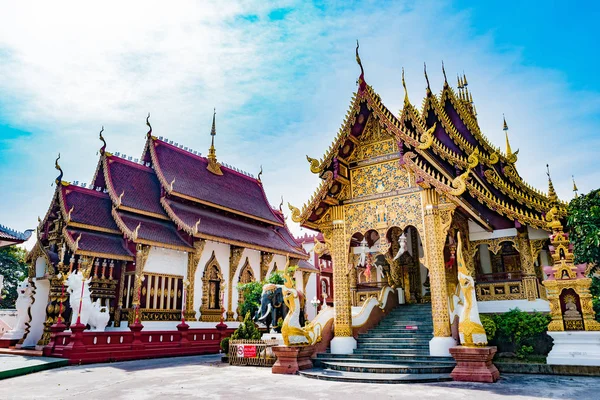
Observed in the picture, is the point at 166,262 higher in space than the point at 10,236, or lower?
lower

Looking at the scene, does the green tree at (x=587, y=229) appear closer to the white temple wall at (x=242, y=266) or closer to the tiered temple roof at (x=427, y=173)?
the tiered temple roof at (x=427, y=173)

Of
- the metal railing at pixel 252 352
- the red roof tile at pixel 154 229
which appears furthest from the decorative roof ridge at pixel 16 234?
the metal railing at pixel 252 352

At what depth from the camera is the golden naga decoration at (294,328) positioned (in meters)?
8.64

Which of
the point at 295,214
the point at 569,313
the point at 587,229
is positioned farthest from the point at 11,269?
the point at 587,229

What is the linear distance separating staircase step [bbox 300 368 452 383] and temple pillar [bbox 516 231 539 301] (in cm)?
322

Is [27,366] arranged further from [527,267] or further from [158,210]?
[527,267]

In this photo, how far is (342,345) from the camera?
9.20 m

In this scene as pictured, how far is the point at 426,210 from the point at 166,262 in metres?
11.6

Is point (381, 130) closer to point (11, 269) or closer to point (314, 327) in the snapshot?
point (314, 327)

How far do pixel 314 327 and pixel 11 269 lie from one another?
3099cm

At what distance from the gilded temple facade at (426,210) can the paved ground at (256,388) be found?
1.76 meters

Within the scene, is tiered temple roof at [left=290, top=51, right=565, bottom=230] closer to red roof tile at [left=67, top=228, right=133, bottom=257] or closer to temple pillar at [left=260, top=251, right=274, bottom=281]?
red roof tile at [left=67, top=228, right=133, bottom=257]

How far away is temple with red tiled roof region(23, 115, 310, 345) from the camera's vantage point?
606 inches

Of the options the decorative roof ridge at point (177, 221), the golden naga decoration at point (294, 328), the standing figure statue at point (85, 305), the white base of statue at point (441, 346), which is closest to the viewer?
the white base of statue at point (441, 346)
